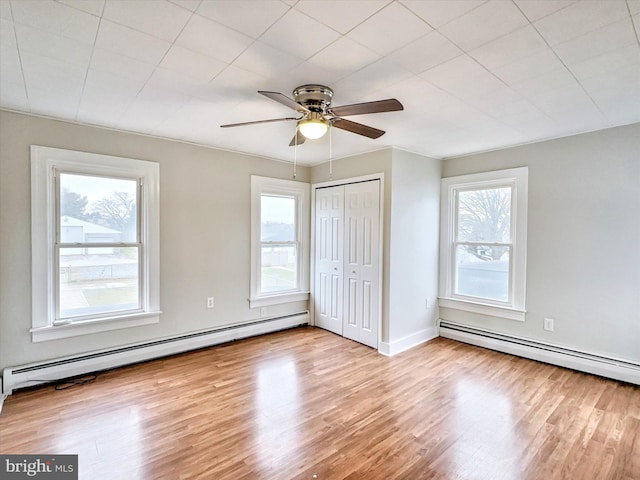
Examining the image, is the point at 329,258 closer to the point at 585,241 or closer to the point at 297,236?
the point at 297,236

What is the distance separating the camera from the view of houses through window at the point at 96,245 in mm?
3064

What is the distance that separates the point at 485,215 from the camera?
407 cm

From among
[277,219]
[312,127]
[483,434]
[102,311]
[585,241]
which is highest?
[312,127]

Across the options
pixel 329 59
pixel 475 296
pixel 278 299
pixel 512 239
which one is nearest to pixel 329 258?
pixel 278 299

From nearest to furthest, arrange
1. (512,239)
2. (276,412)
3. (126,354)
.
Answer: (276,412) → (126,354) → (512,239)

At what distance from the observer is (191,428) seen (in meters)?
2.31

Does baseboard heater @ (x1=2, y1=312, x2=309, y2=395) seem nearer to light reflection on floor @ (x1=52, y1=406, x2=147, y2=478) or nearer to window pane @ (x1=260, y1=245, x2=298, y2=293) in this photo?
window pane @ (x1=260, y1=245, x2=298, y2=293)

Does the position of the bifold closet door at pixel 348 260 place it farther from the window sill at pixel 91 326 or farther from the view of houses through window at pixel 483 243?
the window sill at pixel 91 326

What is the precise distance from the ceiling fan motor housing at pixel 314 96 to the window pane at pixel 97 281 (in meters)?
2.48

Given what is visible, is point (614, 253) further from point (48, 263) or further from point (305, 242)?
point (48, 263)

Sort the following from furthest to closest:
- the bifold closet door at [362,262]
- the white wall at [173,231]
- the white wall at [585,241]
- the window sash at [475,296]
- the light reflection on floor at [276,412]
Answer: the bifold closet door at [362,262]
the window sash at [475,296]
the white wall at [585,241]
the white wall at [173,231]
the light reflection on floor at [276,412]

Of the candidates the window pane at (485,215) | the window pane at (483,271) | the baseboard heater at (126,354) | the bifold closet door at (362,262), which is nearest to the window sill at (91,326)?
the baseboard heater at (126,354)

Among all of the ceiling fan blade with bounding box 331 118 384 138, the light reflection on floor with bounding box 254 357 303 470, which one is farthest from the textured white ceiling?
the light reflection on floor with bounding box 254 357 303 470

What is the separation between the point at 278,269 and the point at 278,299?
0.43m
